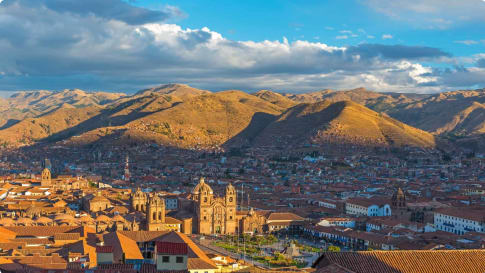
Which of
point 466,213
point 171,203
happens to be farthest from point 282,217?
point 466,213

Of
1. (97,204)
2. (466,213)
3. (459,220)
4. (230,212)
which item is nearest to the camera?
(459,220)

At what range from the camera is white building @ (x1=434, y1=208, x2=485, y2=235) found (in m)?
61.8

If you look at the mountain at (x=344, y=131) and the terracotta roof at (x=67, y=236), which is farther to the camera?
the mountain at (x=344, y=131)

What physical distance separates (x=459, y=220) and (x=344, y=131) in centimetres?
10483

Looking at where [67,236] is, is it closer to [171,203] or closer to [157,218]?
[157,218]

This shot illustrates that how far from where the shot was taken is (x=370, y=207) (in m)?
75.6

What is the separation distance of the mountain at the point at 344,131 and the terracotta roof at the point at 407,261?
13888cm

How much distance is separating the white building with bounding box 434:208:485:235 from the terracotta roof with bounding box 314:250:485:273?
135 ft

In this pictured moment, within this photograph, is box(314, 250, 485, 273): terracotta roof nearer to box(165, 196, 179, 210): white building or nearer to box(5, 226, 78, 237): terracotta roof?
box(5, 226, 78, 237): terracotta roof

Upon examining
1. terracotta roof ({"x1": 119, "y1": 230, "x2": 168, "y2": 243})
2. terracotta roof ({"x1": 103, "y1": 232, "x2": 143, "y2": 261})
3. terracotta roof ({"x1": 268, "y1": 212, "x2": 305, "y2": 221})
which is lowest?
terracotta roof ({"x1": 268, "y1": 212, "x2": 305, "y2": 221})

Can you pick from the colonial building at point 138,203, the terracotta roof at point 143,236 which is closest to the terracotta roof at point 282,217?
the colonial building at point 138,203

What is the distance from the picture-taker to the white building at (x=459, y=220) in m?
61.8

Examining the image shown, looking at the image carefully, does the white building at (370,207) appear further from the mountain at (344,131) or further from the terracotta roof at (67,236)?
→ the mountain at (344,131)

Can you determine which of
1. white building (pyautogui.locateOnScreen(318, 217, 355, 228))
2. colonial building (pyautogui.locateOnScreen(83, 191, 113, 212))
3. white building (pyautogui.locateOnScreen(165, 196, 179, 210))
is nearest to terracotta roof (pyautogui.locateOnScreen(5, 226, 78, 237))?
colonial building (pyautogui.locateOnScreen(83, 191, 113, 212))
